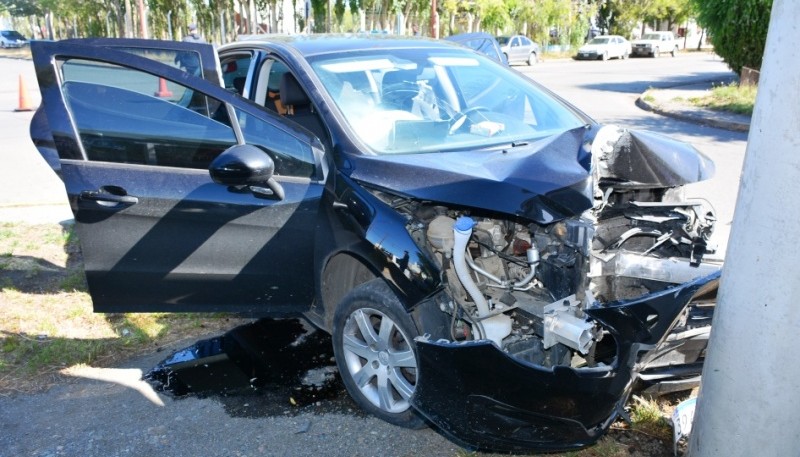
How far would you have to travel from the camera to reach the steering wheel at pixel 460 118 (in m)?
3.92

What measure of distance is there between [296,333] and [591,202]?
7.96 feet

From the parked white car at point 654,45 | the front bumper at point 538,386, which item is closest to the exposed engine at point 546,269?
the front bumper at point 538,386

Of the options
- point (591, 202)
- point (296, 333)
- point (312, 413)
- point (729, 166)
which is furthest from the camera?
point (729, 166)

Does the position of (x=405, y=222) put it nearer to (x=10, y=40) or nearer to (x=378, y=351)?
(x=378, y=351)

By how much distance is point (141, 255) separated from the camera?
375cm

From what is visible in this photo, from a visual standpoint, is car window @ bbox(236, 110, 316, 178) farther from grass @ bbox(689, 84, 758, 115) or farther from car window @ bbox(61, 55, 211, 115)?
grass @ bbox(689, 84, 758, 115)

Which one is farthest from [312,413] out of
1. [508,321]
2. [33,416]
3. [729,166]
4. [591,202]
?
[729,166]

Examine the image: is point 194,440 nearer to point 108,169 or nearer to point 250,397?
point 250,397

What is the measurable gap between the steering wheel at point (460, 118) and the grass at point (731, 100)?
11.4 meters

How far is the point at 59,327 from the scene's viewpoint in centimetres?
471

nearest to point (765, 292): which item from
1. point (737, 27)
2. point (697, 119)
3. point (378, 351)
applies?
point (378, 351)

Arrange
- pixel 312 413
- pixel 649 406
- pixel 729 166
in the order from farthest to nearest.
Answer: pixel 729 166 → pixel 312 413 → pixel 649 406

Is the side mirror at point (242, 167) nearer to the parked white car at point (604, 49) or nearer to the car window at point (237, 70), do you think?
the car window at point (237, 70)

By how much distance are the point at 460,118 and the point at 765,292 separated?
2176 millimetres
